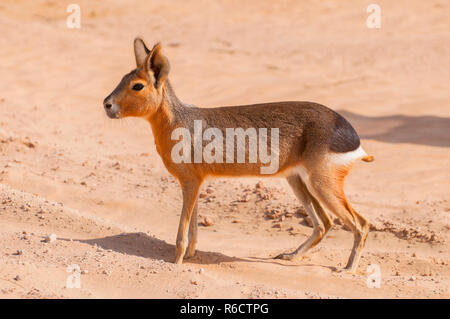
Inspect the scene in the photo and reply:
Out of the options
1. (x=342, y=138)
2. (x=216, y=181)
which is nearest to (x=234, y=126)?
(x=342, y=138)

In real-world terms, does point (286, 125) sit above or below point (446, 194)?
above

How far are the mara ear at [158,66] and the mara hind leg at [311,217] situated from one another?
166 cm

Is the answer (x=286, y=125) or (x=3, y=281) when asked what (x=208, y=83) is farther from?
(x=3, y=281)

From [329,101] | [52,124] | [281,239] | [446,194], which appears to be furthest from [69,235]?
[329,101]

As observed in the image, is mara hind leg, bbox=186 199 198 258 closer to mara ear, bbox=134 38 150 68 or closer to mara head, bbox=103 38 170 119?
mara head, bbox=103 38 170 119

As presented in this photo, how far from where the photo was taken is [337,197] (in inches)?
232

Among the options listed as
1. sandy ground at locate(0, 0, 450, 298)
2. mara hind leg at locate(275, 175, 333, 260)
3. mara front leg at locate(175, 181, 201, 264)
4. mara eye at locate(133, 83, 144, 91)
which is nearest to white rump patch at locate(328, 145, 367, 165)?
mara hind leg at locate(275, 175, 333, 260)

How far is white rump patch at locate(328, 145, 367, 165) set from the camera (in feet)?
19.0

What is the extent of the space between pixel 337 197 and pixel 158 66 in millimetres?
2063

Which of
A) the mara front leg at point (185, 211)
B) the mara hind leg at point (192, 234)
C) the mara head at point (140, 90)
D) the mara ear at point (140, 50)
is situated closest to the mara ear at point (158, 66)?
the mara head at point (140, 90)

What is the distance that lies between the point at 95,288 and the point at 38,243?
1173mm

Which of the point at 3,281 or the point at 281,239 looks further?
the point at 281,239

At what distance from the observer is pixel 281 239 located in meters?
7.32

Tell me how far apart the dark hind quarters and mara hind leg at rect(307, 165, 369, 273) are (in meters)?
0.17
